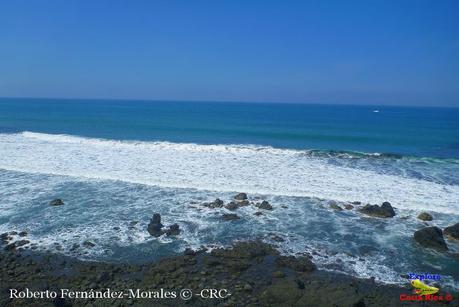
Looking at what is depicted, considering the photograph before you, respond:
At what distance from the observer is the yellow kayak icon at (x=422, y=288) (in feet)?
28.0

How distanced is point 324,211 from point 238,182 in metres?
4.89

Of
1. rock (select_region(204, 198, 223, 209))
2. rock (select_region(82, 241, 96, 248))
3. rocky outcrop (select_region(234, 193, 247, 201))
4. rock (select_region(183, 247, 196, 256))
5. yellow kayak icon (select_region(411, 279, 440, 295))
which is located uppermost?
rocky outcrop (select_region(234, 193, 247, 201))

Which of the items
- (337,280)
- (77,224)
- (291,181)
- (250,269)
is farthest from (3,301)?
(291,181)

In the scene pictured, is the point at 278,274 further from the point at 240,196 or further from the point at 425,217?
the point at 425,217

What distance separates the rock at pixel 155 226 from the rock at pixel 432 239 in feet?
27.7

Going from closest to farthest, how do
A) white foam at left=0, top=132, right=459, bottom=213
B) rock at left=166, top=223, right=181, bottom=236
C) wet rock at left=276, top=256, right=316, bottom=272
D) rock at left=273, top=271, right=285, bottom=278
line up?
rock at left=273, top=271, right=285, bottom=278 → wet rock at left=276, top=256, right=316, bottom=272 → rock at left=166, top=223, right=181, bottom=236 → white foam at left=0, top=132, right=459, bottom=213

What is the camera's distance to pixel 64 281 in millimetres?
8633

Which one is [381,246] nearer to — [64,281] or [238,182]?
[238,182]

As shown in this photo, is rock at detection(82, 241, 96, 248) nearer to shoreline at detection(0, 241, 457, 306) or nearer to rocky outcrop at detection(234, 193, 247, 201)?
shoreline at detection(0, 241, 457, 306)

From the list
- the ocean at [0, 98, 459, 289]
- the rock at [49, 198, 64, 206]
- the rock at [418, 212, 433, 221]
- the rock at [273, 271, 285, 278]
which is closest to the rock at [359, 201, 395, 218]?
the ocean at [0, 98, 459, 289]

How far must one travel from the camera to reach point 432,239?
429 inches

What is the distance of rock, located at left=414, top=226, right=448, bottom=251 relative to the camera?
35.6 feet

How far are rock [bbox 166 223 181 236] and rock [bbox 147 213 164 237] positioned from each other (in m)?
0.25

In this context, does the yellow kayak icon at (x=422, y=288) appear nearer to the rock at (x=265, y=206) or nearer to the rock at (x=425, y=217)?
the rock at (x=425, y=217)
